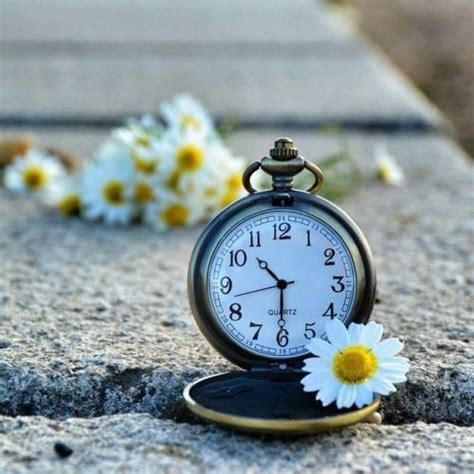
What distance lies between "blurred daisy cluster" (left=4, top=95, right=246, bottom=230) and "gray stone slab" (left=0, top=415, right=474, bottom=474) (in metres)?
1.27

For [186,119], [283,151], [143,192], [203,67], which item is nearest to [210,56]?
[203,67]

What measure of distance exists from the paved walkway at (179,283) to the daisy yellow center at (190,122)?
30 centimetres

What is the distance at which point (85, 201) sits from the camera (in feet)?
10.5

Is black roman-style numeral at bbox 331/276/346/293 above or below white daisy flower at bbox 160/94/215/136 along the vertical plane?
below

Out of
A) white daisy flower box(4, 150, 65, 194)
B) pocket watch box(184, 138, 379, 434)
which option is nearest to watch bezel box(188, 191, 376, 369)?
pocket watch box(184, 138, 379, 434)

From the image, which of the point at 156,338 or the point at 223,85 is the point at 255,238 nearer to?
the point at 156,338

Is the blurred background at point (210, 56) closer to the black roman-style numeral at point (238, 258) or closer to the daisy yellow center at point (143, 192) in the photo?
the daisy yellow center at point (143, 192)

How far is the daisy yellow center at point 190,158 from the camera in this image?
3.03 metres

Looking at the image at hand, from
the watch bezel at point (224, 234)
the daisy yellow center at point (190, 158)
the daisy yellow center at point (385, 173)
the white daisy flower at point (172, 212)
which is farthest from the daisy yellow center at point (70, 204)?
the watch bezel at point (224, 234)

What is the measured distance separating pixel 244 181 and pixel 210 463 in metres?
0.46

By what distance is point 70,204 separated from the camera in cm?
321

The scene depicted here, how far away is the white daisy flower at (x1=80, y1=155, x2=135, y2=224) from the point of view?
10.3ft

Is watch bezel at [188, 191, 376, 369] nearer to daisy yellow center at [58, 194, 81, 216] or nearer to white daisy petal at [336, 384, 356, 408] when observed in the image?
white daisy petal at [336, 384, 356, 408]

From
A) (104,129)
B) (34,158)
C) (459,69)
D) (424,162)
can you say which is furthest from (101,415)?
(459,69)
